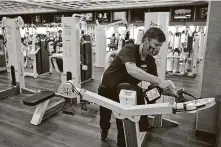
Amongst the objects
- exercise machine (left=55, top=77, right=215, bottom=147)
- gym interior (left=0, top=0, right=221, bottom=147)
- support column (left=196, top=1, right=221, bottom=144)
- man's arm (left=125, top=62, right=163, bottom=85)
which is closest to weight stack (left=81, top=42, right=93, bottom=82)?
gym interior (left=0, top=0, right=221, bottom=147)

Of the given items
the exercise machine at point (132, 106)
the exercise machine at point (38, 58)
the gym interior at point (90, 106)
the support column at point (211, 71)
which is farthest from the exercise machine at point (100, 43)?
the exercise machine at point (132, 106)

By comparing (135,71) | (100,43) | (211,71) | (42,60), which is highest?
(100,43)

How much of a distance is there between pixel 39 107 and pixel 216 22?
302 centimetres

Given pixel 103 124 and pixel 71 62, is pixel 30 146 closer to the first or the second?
pixel 103 124

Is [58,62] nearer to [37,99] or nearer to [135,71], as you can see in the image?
[37,99]

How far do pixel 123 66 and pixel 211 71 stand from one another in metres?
1.37

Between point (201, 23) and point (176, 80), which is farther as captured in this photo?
point (201, 23)

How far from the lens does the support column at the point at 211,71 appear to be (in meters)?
2.60

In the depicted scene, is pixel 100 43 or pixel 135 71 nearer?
pixel 135 71

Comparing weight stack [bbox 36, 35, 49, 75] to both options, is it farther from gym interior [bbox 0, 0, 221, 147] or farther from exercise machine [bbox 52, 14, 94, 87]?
exercise machine [bbox 52, 14, 94, 87]

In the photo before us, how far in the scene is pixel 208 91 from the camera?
2.77m

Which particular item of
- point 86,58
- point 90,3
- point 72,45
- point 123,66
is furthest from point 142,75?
point 90,3

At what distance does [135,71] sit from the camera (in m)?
1.87

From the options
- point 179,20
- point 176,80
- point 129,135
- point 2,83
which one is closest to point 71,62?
point 129,135
